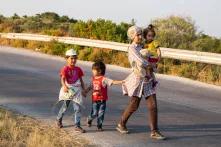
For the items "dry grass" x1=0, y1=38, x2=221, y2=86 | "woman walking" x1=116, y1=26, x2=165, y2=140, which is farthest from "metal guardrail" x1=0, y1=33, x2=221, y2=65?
"woman walking" x1=116, y1=26, x2=165, y2=140

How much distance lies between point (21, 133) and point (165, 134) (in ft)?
7.76

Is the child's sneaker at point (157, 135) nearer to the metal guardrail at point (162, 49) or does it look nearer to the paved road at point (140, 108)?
the paved road at point (140, 108)

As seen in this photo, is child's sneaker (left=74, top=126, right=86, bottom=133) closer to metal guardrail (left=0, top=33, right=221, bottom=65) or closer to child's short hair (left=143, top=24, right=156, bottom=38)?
child's short hair (left=143, top=24, right=156, bottom=38)

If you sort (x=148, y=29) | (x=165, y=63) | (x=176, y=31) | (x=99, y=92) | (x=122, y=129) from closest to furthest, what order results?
(x=148, y=29)
(x=122, y=129)
(x=99, y=92)
(x=165, y=63)
(x=176, y=31)

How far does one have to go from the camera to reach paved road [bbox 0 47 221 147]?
33.8 ft

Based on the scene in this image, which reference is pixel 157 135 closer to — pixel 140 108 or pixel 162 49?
pixel 140 108

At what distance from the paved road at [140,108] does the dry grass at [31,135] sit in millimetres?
372

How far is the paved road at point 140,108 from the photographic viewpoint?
10.3 m

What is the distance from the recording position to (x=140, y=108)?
13.2 meters

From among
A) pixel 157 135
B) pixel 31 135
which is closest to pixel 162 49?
pixel 157 135

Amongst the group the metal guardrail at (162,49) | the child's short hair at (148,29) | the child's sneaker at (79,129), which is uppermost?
the child's short hair at (148,29)

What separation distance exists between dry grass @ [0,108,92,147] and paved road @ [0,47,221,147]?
372mm

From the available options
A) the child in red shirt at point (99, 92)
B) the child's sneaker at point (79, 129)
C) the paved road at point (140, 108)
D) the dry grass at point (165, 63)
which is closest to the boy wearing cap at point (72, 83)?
the child's sneaker at point (79, 129)

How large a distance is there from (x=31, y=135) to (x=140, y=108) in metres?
3.85
